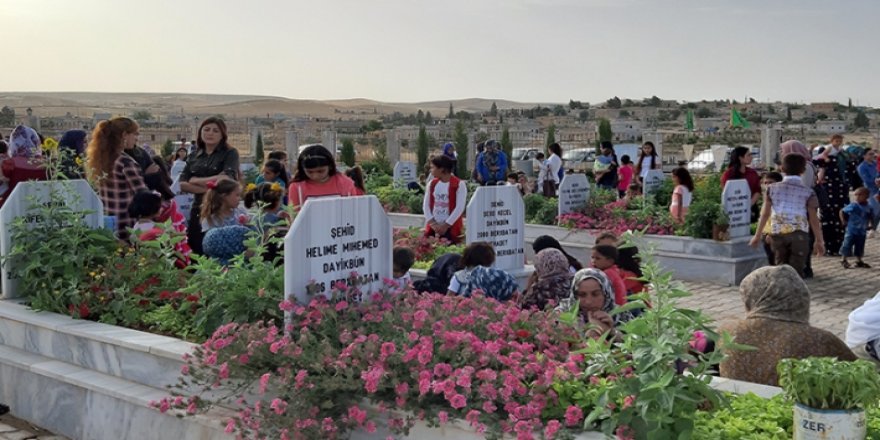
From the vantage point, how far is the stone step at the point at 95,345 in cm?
596

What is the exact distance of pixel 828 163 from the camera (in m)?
16.2

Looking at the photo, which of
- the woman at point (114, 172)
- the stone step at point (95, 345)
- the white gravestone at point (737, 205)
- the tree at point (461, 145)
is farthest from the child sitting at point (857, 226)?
the tree at point (461, 145)

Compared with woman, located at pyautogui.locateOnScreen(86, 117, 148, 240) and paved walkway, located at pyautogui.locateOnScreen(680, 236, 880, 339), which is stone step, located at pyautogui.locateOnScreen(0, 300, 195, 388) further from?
paved walkway, located at pyautogui.locateOnScreen(680, 236, 880, 339)

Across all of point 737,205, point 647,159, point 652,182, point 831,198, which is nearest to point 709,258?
point 737,205

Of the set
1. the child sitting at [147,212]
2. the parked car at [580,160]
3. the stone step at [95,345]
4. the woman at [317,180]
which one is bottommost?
the parked car at [580,160]

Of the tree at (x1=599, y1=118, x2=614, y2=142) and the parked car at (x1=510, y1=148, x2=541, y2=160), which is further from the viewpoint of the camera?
the parked car at (x1=510, y1=148, x2=541, y2=160)

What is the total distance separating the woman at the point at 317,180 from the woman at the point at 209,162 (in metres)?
1.14

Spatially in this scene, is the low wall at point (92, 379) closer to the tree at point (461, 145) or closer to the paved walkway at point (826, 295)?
the paved walkway at point (826, 295)

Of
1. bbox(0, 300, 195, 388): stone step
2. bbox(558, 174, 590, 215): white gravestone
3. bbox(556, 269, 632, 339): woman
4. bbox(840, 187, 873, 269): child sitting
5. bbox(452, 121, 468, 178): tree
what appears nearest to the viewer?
bbox(0, 300, 195, 388): stone step

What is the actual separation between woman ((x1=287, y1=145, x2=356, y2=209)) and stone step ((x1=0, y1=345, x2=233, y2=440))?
250 cm

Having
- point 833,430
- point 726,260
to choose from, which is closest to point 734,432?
point 833,430

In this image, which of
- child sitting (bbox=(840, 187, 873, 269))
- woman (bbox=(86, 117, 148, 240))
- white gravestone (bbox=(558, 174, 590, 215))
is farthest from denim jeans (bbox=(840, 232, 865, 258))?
woman (bbox=(86, 117, 148, 240))

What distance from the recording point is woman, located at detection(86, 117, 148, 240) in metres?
8.91

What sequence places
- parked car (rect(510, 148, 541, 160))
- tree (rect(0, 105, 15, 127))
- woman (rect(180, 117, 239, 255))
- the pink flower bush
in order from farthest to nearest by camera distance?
tree (rect(0, 105, 15, 127)) → parked car (rect(510, 148, 541, 160)) → woman (rect(180, 117, 239, 255)) → the pink flower bush
